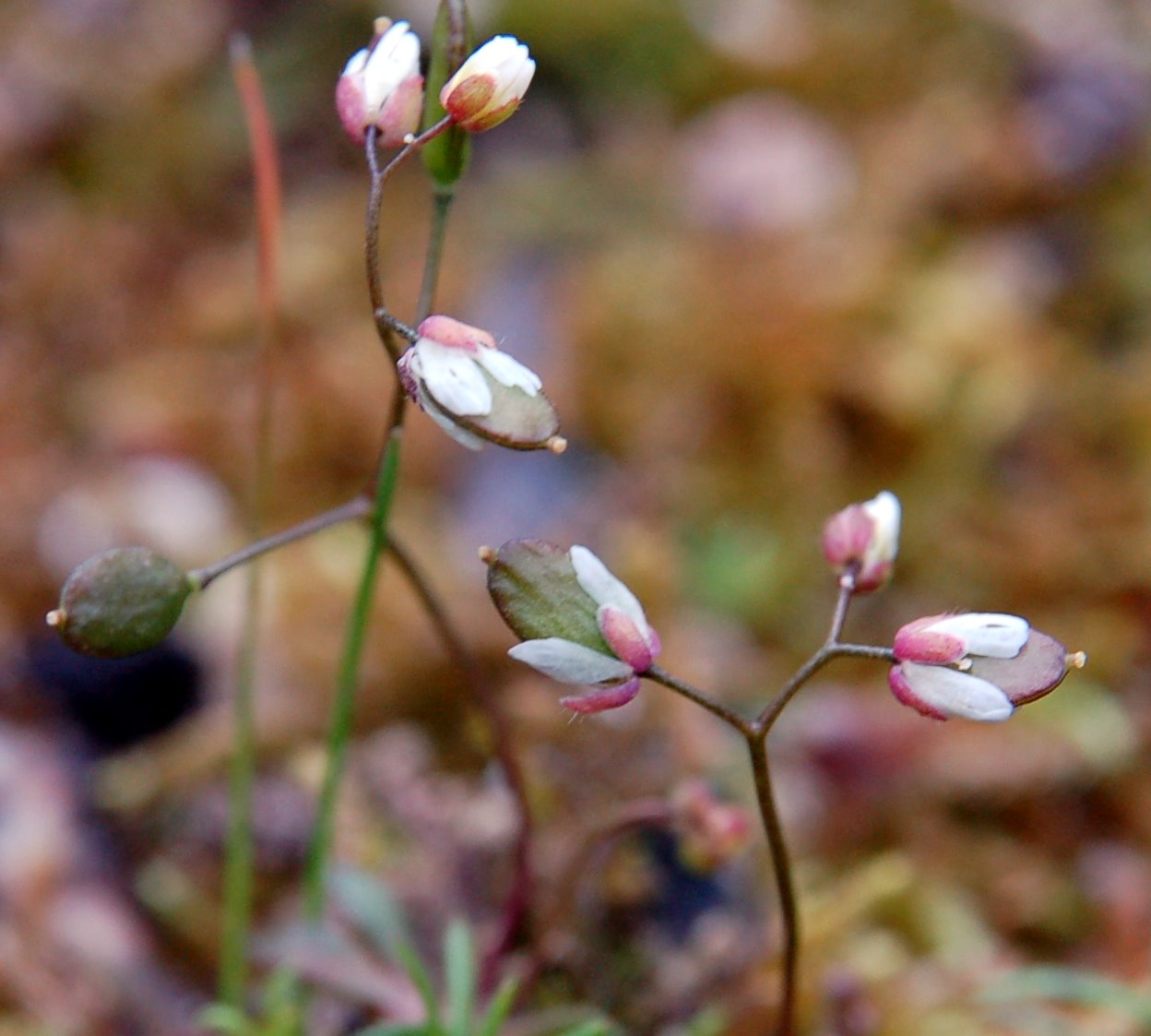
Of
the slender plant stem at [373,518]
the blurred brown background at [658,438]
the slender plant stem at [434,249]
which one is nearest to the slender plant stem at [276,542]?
the slender plant stem at [373,518]

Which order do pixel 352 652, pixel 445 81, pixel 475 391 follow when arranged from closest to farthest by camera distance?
1. pixel 475 391
2. pixel 445 81
3. pixel 352 652

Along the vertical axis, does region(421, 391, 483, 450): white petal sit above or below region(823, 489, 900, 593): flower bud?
above

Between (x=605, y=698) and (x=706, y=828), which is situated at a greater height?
(x=605, y=698)

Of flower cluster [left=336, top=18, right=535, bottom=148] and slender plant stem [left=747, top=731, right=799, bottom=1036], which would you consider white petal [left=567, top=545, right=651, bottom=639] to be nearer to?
slender plant stem [left=747, top=731, right=799, bottom=1036]

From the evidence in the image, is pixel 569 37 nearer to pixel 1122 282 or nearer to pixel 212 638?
pixel 1122 282

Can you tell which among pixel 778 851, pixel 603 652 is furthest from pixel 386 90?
pixel 778 851

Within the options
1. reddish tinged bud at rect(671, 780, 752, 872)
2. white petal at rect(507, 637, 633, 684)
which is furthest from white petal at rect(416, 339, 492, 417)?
reddish tinged bud at rect(671, 780, 752, 872)

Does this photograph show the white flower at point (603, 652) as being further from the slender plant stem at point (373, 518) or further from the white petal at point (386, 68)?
the white petal at point (386, 68)

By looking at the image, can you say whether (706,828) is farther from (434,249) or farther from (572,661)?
(434,249)
